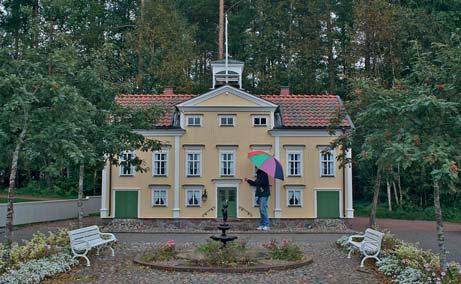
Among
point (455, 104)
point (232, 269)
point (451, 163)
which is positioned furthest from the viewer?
point (232, 269)

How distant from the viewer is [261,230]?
25031 millimetres

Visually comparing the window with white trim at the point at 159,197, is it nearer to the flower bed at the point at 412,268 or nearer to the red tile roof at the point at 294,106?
the red tile roof at the point at 294,106

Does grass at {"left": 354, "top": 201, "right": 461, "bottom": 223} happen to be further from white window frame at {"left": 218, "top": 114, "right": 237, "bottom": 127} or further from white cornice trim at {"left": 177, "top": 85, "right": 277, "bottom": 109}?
white window frame at {"left": 218, "top": 114, "right": 237, "bottom": 127}

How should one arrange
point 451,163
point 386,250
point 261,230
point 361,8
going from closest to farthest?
point 451,163
point 386,250
point 261,230
point 361,8

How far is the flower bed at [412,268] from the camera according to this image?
10.5 m

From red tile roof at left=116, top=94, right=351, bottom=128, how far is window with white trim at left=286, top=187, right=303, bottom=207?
3275 millimetres

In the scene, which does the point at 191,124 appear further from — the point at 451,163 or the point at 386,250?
the point at 451,163

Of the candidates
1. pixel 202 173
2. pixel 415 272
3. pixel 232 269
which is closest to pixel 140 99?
pixel 202 173

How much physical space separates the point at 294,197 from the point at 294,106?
5.03 meters

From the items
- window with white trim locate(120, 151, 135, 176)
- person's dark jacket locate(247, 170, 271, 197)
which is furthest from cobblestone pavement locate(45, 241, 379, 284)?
person's dark jacket locate(247, 170, 271, 197)

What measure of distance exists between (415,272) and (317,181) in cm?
1611

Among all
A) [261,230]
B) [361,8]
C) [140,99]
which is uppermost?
[361,8]

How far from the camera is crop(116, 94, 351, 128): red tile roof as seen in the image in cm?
2741

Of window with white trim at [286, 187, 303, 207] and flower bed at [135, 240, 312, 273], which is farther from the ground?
window with white trim at [286, 187, 303, 207]
